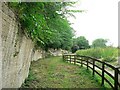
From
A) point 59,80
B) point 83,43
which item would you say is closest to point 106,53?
point 59,80

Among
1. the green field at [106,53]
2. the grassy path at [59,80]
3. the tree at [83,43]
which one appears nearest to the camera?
the grassy path at [59,80]

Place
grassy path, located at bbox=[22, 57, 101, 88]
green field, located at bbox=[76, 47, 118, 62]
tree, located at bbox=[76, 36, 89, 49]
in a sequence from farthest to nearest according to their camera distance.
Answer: tree, located at bbox=[76, 36, 89, 49]
green field, located at bbox=[76, 47, 118, 62]
grassy path, located at bbox=[22, 57, 101, 88]

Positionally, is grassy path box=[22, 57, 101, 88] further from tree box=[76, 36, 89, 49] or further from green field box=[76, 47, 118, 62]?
tree box=[76, 36, 89, 49]

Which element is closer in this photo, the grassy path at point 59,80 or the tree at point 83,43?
the grassy path at point 59,80

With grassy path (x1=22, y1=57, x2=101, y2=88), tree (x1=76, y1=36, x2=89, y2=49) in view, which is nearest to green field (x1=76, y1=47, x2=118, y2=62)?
grassy path (x1=22, y1=57, x2=101, y2=88)

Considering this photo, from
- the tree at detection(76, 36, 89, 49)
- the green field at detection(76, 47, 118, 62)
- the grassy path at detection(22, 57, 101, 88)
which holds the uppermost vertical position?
the tree at detection(76, 36, 89, 49)

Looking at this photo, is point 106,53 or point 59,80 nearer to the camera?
point 59,80

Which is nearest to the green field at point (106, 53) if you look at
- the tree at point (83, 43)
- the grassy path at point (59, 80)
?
the grassy path at point (59, 80)

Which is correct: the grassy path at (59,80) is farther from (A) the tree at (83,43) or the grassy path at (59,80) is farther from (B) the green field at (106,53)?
(A) the tree at (83,43)

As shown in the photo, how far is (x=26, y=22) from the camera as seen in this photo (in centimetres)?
630

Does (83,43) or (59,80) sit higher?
(83,43)

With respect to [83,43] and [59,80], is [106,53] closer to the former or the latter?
[59,80]

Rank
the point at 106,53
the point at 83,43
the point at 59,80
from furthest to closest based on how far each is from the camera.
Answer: the point at 83,43 < the point at 106,53 < the point at 59,80

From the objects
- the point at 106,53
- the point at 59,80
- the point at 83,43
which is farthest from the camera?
the point at 83,43
